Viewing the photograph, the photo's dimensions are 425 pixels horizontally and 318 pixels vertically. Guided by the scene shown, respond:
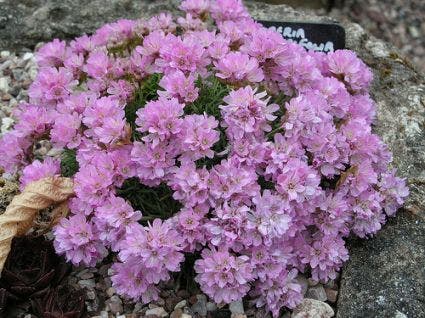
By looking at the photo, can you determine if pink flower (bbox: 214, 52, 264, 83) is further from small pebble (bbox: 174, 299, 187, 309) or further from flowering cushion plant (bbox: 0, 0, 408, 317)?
small pebble (bbox: 174, 299, 187, 309)

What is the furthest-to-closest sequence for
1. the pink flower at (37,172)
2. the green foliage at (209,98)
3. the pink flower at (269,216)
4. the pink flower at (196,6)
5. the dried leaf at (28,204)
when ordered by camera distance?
the pink flower at (196,6) < the green foliage at (209,98) < the pink flower at (37,172) < the dried leaf at (28,204) < the pink flower at (269,216)

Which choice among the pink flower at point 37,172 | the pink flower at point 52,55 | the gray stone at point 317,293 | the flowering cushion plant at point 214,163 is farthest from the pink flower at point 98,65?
the gray stone at point 317,293

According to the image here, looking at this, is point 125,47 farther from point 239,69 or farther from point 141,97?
point 239,69

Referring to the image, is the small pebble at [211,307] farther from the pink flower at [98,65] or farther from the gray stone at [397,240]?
the pink flower at [98,65]

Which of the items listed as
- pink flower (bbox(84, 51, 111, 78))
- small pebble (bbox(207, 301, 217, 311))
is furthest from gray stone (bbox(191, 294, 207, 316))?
pink flower (bbox(84, 51, 111, 78))

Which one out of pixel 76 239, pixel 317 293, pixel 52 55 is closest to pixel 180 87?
pixel 76 239

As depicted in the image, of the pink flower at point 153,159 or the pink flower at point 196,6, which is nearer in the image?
the pink flower at point 153,159
